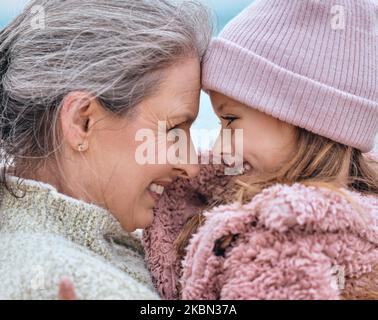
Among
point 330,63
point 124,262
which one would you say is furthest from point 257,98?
point 124,262

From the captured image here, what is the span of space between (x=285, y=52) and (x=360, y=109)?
25 cm

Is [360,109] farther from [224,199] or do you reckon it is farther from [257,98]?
[224,199]

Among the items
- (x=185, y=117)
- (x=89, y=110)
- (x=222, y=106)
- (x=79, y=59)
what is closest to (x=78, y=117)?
(x=89, y=110)

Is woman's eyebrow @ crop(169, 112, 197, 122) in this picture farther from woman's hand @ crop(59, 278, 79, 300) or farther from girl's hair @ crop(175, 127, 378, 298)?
woman's hand @ crop(59, 278, 79, 300)

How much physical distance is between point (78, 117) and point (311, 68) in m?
0.62

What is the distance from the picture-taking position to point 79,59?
1.56 m

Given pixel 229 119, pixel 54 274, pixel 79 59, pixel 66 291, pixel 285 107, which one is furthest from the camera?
pixel 229 119

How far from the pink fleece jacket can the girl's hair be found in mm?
266

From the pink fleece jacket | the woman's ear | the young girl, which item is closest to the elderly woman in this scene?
the woman's ear

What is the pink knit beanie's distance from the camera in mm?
1671

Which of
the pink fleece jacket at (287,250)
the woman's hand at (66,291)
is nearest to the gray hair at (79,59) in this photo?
the pink fleece jacket at (287,250)

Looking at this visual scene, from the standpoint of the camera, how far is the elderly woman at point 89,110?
153 cm

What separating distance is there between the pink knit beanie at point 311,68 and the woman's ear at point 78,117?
0.35 meters

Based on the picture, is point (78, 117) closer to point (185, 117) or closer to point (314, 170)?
point (185, 117)
